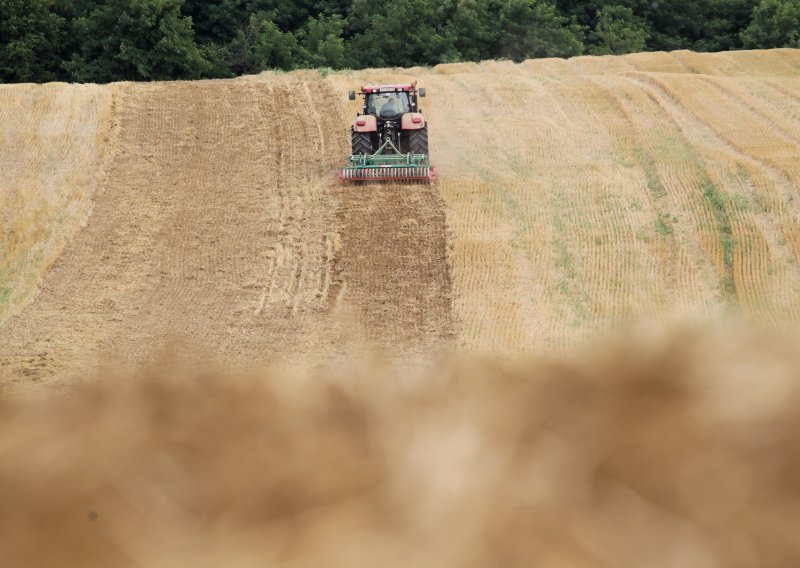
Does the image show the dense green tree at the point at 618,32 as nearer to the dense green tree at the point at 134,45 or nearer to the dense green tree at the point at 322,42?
the dense green tree at the point at 322,42

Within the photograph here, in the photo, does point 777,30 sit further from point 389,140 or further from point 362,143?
point 362,143

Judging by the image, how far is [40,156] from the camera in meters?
25.2

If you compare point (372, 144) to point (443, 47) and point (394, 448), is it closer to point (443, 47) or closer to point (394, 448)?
point (394, 448)

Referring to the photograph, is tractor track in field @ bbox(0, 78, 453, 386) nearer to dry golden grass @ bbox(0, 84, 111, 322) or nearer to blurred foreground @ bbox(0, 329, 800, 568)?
dry golden grass @ bbox(0, 84, 111, 322)

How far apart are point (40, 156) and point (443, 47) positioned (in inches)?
940

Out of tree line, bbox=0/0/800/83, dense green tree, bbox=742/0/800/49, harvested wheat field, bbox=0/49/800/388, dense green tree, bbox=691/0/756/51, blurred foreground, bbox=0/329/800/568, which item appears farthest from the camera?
dense green tree, bbox=691/0/756/51

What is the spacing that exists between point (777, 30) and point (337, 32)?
20.8 meters

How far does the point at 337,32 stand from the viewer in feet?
150

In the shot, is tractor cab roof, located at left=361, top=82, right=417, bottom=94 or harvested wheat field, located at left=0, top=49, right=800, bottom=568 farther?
tractor cab roof, located at left=361, top=82, right=417, bottom=94

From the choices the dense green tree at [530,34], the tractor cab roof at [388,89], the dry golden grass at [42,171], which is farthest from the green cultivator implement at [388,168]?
the dense green tree at [530,34]

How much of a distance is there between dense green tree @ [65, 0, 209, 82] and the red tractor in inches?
707

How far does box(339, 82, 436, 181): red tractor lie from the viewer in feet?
75.8

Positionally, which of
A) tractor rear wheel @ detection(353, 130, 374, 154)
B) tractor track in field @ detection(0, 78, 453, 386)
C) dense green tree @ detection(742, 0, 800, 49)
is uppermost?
dense green tree @ detection(742, 0, 800, 49)

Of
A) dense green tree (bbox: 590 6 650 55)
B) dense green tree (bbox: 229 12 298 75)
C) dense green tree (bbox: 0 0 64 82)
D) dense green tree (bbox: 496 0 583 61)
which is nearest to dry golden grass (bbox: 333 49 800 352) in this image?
dense green tree (bbox: 229 12 298 75)
